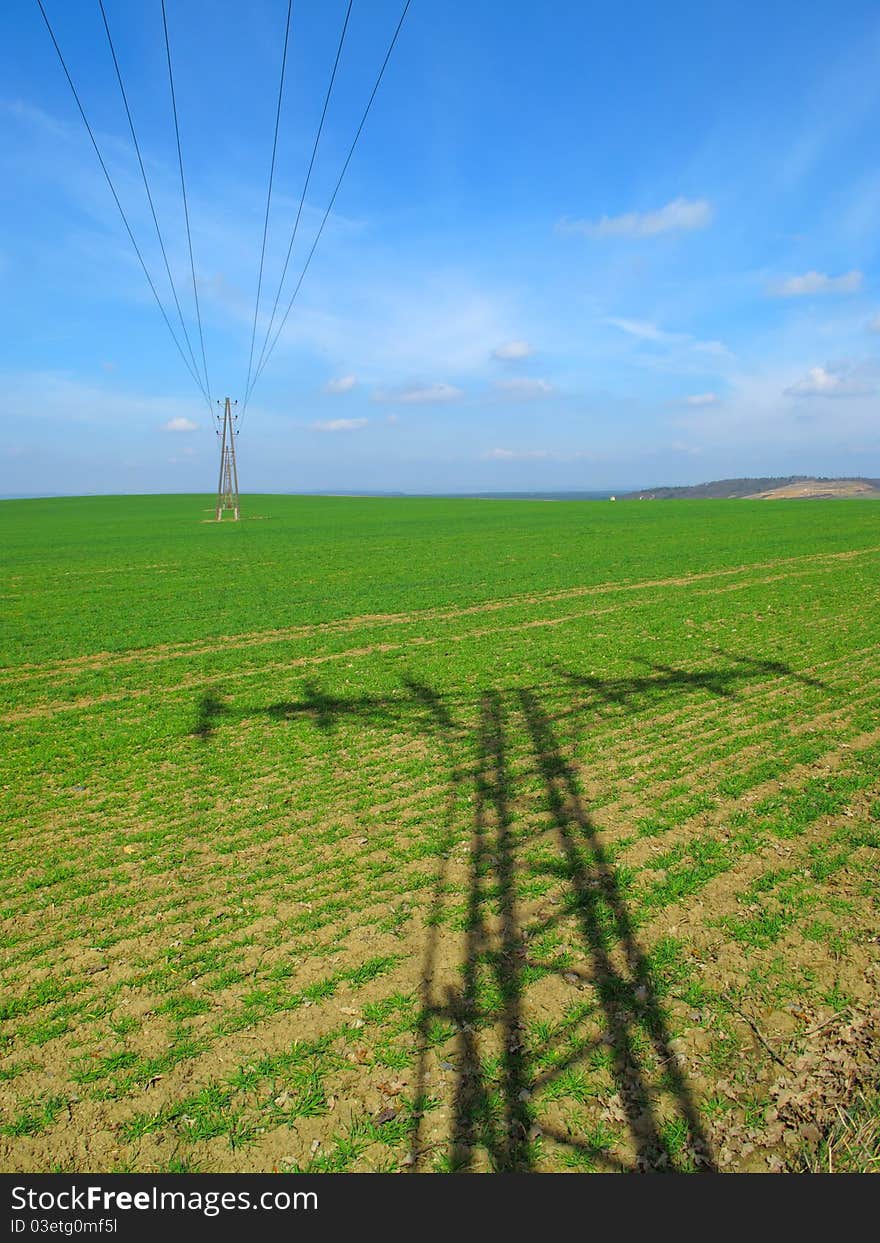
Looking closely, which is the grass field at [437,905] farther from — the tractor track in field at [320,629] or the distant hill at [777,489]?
the distant hill at [777,489]

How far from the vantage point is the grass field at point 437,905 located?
409cm

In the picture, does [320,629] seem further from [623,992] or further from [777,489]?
[777,489]

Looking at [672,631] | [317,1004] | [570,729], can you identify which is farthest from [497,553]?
[317,1004]

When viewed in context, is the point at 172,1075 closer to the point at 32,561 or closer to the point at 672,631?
the point at 672,631

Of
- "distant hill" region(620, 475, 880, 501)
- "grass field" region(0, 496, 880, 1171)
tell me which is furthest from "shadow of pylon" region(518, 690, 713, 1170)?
"distant hill" region(620, 475, 880, 501)

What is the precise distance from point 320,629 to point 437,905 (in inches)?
514

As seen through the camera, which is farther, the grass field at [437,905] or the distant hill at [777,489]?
the distant hill at [777,489]

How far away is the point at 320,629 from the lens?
18.5 meters

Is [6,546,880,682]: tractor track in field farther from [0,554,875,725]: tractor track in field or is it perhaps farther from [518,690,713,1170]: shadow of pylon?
[518,690,713,1170]: shadow of pylon

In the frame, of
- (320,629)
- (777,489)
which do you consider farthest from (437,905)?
(777,489)

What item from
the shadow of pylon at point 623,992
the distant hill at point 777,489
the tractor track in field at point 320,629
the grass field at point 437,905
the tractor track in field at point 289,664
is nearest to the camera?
the shadow of pylon at point 623,992

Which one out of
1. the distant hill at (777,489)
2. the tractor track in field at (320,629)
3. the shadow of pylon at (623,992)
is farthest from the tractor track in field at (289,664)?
the distant hill at (777,489)

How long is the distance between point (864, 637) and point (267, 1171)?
17414mm

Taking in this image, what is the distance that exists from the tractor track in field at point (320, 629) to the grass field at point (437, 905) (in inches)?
12.0
